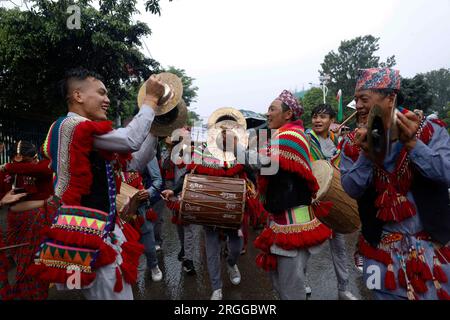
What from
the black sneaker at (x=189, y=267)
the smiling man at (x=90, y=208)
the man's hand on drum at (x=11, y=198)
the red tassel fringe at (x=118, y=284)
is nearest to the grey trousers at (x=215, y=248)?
the black sneaker at (x=189, y=267)

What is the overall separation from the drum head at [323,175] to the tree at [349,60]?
4500 cm

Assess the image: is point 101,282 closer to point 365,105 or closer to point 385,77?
point 365,105

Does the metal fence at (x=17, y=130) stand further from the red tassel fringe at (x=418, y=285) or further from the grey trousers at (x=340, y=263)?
the red tassel fringe at (x=418, y=285)

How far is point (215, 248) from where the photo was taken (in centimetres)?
388

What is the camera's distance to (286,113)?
312 centimetres

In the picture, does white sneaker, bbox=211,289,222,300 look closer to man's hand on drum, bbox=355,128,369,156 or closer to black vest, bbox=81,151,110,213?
black vest, bbox=81,151,110,213

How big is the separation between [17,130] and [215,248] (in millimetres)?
8264

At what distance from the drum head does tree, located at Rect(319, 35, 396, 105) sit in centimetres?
4500

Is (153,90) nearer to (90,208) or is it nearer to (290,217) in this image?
(90,208)

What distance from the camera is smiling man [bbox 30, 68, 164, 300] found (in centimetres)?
198

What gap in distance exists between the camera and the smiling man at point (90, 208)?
1.98 metres

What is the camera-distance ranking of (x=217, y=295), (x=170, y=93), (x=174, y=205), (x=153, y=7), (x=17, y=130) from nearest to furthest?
1. (x=170, y=93)
2. (x=217, y=295)
3. (x=174, y=205)
4. (x=153, y=7)
5. (x=17, y=130)

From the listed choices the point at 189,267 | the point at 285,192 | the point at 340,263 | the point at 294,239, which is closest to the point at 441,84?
the point at 340,263
